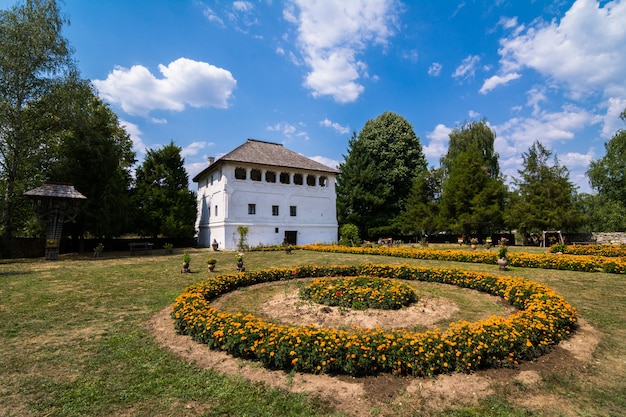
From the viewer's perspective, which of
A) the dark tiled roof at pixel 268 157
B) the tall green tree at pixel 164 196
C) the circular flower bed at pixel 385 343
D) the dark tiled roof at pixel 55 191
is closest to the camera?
the circular flower bed at pixel 385 343

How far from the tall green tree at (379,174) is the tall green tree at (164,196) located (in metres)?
17.3

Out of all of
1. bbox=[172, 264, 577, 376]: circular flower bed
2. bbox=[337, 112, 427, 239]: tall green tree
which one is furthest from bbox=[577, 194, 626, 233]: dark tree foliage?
bbox=[172, 264, 577, 376]: circular flower bed

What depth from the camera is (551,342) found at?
552 cm

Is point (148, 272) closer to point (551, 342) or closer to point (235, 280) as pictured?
point (235, 280)

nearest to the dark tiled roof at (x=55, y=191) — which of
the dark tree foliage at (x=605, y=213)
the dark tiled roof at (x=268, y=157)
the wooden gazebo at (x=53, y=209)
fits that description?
the wooden gazebo at (x=53, y=209)

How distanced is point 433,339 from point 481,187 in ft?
104

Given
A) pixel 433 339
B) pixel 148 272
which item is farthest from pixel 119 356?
pixel 148 272

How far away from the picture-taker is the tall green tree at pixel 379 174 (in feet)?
125

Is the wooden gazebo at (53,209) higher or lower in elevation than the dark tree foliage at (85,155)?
lower

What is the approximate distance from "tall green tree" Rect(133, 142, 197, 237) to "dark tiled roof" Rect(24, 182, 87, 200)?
899 cm

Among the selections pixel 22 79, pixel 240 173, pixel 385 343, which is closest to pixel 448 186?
pixel 240 173

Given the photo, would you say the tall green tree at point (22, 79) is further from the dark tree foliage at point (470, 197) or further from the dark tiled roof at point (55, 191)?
the dark tree foliage at point (470, 197)

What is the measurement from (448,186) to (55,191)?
33709 mm

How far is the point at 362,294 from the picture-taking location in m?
7.87
